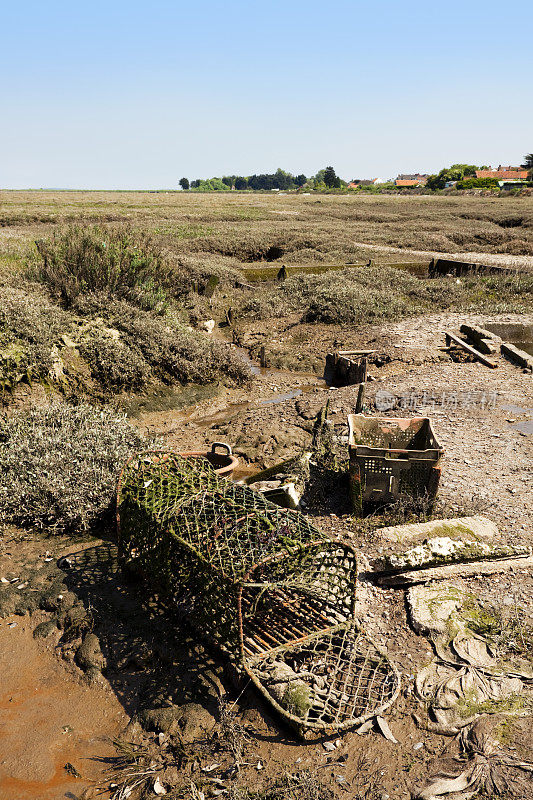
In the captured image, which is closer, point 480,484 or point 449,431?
point 480,484

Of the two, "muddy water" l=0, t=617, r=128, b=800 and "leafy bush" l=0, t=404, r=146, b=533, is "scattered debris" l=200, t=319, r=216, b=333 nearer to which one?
"leafy bush" l=0, t=404, r=146, b=533

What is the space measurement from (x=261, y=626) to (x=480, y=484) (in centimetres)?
365

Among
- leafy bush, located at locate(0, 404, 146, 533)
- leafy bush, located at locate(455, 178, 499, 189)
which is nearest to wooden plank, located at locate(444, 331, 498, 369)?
leafy bush, located at locate(0, 404, 146, 533)

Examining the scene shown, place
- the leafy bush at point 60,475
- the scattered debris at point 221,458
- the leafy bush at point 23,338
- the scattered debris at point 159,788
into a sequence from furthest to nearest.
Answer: the leafy bush at point 23,338
the scattered debris at point 221,458
the leafy bush at point 60,475
the scattered debris at point 159,788

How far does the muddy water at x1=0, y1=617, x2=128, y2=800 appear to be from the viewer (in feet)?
10.6

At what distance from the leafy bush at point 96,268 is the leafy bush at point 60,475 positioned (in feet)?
17.5

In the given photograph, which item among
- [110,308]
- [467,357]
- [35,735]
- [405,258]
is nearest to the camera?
[35,735]

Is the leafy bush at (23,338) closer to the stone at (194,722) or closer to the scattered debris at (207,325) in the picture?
the scattered debris at (207,325)

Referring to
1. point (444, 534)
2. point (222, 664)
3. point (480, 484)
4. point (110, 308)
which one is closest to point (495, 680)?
point (444, 534)

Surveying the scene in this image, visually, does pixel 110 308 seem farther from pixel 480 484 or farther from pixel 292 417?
pixel 480 484

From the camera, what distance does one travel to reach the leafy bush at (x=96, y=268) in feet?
36.0


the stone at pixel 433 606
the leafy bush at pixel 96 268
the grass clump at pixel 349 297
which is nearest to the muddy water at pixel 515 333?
the grass clump at pixel 349 297

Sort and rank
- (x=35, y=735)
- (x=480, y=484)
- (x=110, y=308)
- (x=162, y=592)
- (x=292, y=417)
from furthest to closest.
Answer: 1. (x=110, y=308)
2. (x=292, y=417)
3. (x=480, y=484)
4. (x=162, y=592)
5. (x=35, y=735)

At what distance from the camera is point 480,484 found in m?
6.46
